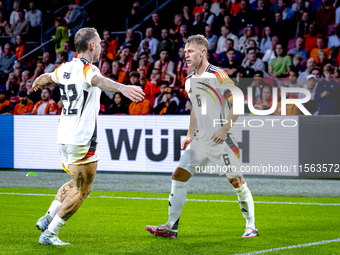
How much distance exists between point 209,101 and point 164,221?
6.58 feet

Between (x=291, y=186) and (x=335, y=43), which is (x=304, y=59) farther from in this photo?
(x=291, y=186)

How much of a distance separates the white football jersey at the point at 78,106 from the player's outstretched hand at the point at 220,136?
120 centimetres

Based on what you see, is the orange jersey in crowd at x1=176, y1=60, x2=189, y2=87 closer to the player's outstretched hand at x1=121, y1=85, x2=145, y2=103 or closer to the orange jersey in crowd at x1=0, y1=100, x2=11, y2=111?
the orange jersey in crowd at x1=0, y1=100, x2=11, y2=111

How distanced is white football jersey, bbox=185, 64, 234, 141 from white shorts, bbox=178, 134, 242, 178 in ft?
0.30

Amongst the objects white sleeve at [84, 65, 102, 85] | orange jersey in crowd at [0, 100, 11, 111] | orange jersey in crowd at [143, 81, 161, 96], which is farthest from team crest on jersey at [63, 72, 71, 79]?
orange jersey in crowd at [0, 100, 11, 111]

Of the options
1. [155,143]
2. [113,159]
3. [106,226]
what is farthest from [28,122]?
[106,226]

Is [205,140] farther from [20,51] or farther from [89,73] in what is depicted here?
[20,51]

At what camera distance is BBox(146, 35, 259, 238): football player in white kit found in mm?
5500

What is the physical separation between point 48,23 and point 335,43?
1038 cm

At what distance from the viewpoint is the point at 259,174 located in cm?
1184

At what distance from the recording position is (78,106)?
5.04 metres

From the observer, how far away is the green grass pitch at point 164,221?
201 inches

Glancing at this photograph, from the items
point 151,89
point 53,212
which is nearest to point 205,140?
point 53,212

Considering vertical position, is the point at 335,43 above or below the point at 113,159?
above
